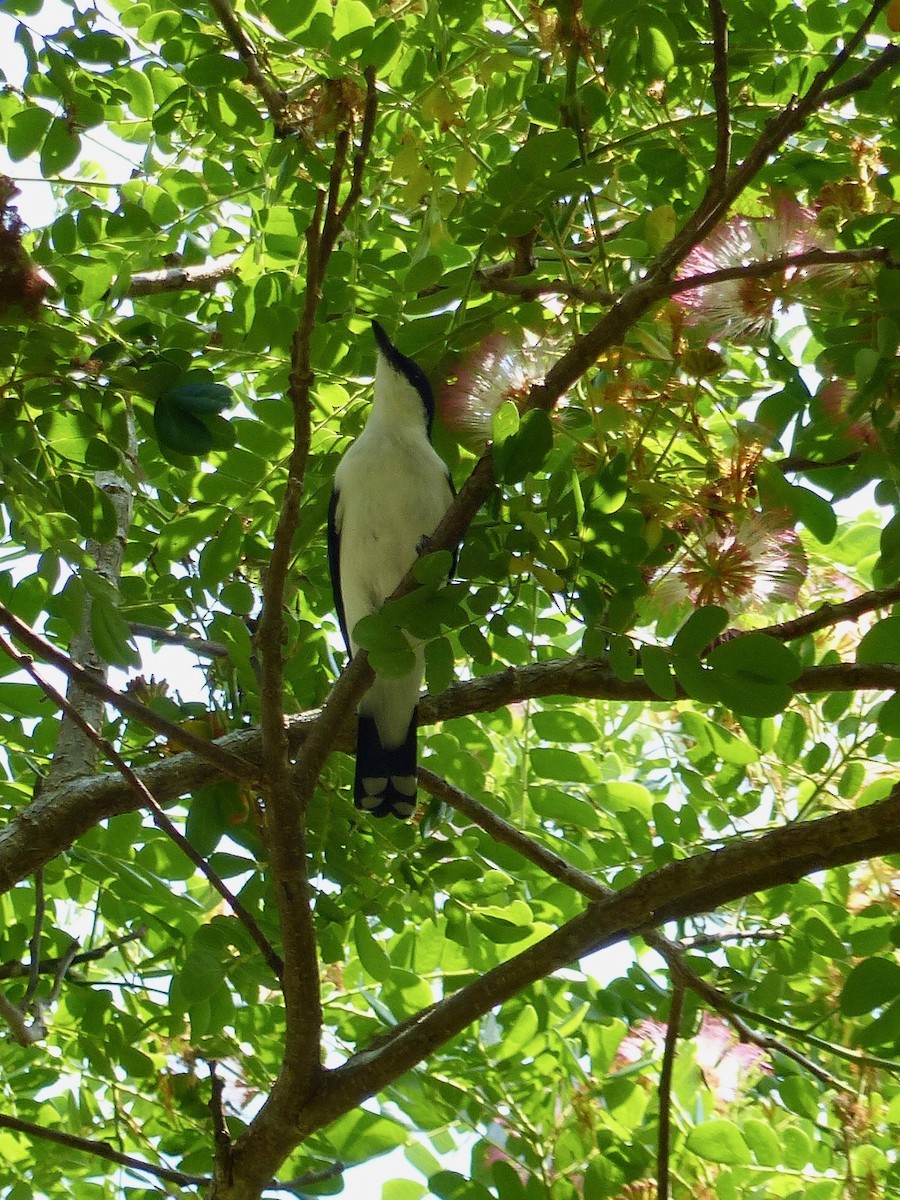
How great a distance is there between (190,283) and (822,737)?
2576 millimetres

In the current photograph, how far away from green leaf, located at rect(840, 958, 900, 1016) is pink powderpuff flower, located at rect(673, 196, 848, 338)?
128 centimetres

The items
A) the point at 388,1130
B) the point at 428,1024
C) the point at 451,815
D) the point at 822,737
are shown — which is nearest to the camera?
the point at 428,1024

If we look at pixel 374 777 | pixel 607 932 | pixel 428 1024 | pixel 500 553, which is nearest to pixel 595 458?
pixel 500 553

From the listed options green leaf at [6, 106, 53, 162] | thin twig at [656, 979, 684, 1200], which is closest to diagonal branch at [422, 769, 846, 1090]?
thin twig at [656, 979, 684, 1200]

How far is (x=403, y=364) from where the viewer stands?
3.51 metres

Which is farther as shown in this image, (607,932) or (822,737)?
(822,737)

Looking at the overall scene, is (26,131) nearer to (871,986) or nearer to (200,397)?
(200,397)

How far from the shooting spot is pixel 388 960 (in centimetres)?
339

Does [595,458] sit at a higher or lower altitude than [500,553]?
Answer: higher

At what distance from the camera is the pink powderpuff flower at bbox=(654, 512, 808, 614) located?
7.77 feet

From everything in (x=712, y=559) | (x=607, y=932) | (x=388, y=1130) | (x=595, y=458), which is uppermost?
(x=595, y=458)

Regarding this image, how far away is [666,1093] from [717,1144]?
1.09 feet

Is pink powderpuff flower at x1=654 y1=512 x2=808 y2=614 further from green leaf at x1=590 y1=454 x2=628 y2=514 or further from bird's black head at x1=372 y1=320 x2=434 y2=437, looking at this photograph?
bird's black head at x1=372 y1=320 x2=434 y2=437

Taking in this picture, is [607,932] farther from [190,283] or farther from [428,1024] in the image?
[190,283]
